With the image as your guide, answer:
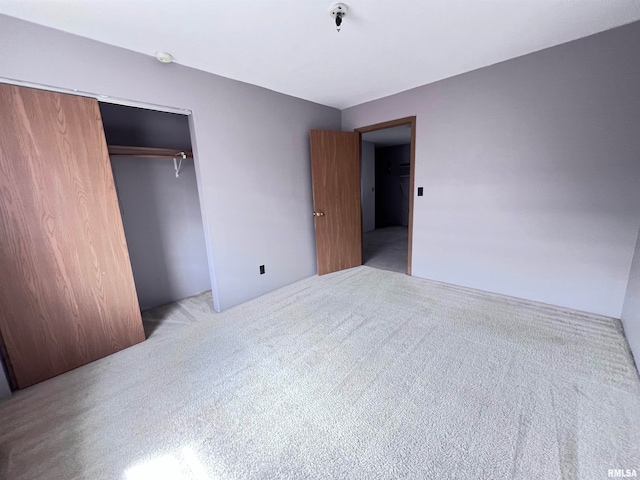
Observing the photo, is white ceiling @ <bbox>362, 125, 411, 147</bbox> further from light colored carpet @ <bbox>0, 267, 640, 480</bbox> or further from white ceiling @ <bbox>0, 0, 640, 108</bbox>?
light colored carpet @ <bbox>0, 267, 640, 480</bbox>

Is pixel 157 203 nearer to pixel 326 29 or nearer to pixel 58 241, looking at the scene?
pixel 58 241

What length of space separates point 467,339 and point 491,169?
1722 millimetres

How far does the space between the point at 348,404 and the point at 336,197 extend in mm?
2530

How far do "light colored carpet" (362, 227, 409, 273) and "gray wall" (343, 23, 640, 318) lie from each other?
80 cm

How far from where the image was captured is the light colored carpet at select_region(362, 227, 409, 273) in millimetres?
3867

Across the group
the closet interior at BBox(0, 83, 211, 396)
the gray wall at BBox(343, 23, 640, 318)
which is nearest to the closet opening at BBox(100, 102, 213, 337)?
the closet interior at BBox(0, 83, 211, 396)

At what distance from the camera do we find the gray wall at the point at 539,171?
200 cm

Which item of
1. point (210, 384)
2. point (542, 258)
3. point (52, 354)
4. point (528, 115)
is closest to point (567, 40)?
point (528, 115)

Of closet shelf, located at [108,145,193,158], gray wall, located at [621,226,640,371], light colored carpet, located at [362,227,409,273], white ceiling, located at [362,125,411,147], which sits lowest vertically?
light colored carpet, located at [362,227,409,273]

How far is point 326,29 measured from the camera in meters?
1.77

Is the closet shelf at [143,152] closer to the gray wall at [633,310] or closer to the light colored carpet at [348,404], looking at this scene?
the light colored carpet at [348,404]

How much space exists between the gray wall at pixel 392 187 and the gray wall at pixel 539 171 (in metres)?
4.07

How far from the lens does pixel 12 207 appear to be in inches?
62.2

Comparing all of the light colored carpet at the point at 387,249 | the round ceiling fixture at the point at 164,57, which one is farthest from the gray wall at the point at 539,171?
the round ceiling fixture at the point at 164,57
